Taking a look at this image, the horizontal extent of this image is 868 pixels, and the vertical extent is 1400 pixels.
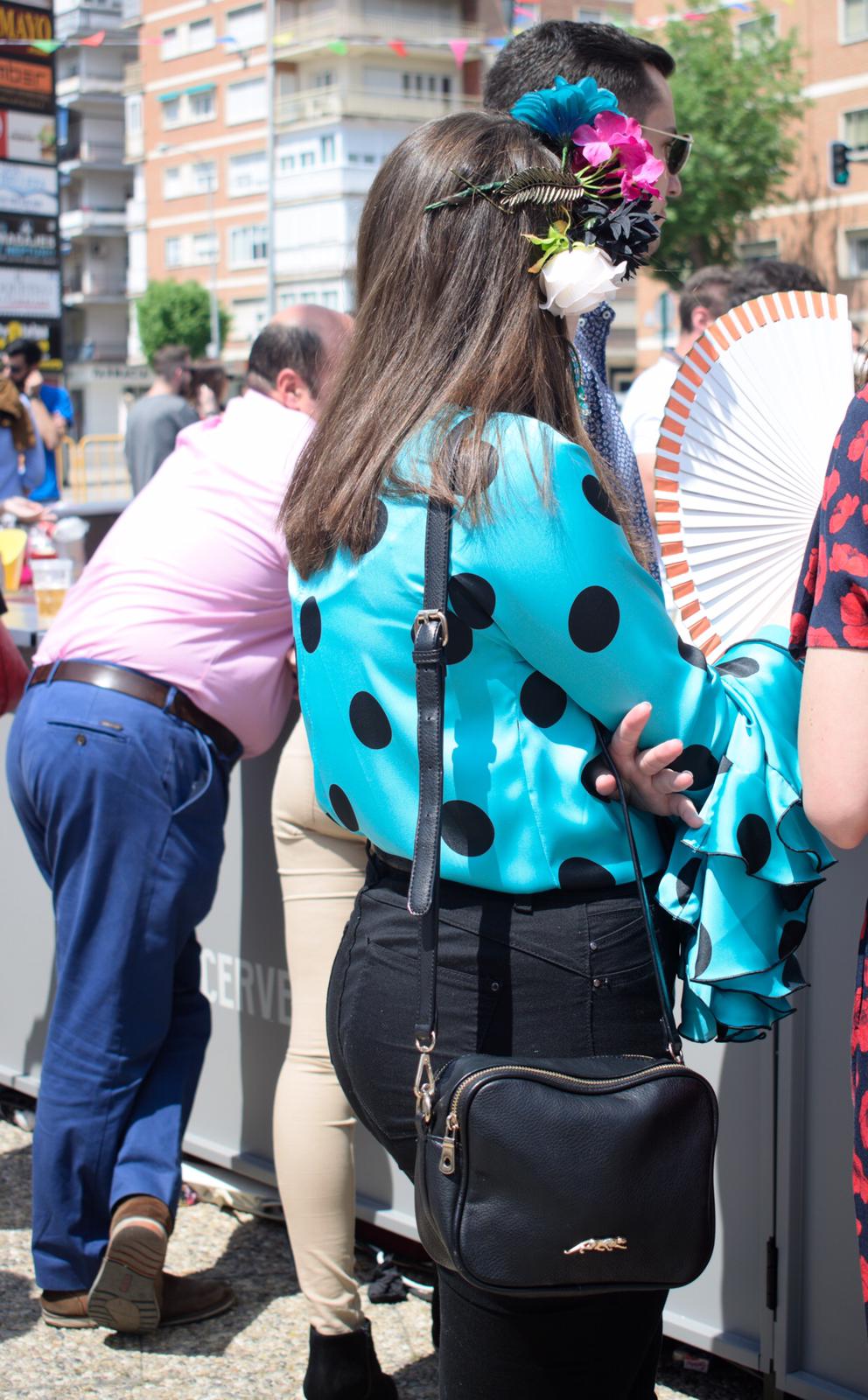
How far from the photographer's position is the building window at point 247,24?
175 ft

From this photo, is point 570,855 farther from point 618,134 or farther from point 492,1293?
point 618,134

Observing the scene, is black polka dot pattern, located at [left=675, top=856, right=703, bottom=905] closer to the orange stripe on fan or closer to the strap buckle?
the strap buckle

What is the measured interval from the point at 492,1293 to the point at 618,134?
1.27 m

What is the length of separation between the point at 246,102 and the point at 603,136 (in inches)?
2296

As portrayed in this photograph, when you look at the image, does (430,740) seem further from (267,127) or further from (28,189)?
(267,127)

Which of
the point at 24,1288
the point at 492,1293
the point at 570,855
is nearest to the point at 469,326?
the point at 570,855

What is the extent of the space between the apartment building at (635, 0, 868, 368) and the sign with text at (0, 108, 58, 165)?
28850 mm

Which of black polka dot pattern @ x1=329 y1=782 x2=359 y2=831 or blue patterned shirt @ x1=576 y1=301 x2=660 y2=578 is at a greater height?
blue patterned shirt @ x1=576 y1=301 x2=660 y2=578

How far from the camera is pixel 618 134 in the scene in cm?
A: 166

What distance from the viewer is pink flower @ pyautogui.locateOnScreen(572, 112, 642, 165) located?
1639 millimetres

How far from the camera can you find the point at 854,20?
41156 mm

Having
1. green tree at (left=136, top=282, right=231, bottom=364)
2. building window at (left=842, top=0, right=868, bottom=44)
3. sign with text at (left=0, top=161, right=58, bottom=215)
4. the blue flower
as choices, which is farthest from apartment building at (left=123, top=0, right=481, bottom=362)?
the blue flower

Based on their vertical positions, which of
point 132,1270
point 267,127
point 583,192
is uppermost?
point 267,127

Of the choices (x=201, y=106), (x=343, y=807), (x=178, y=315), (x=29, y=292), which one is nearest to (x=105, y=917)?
(x=343, y=807)
